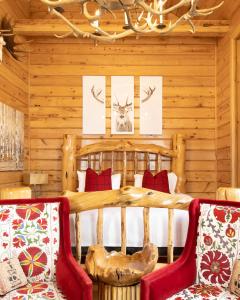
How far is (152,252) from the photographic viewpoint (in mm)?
2145

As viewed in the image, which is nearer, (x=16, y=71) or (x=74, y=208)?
(x=74, y=208)

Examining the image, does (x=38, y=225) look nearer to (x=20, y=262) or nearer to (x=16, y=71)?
(x=20, y=262)

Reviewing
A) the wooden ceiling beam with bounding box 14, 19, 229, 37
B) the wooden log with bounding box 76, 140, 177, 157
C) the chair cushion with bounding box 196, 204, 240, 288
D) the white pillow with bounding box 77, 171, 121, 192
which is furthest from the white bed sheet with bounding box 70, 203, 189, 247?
the wooden ceiling beam with bounding box 14, 19, 229, 37

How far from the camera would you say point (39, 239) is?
7.30ft

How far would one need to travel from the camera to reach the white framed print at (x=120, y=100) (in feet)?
17.0

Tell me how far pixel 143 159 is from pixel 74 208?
8.98ft

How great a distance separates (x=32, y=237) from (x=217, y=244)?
1105 mm

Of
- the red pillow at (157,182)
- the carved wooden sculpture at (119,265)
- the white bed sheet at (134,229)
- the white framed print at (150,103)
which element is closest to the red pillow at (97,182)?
the red pillow at (157,182)

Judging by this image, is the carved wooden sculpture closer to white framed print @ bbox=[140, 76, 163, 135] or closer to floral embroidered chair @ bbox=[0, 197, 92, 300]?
floral embroidered chair @ bbox=[0, 197, 92, 300]

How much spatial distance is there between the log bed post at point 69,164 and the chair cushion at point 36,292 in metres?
2.86

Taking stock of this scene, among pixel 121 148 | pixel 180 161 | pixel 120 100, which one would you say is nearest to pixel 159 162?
pixel 180 161

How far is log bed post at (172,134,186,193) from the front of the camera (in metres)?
4.93

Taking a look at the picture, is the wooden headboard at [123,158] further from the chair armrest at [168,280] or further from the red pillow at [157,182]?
the chair armrest at [168,280]

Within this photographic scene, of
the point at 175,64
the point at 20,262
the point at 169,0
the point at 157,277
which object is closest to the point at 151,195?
the point at 157,277
